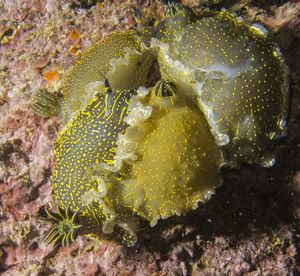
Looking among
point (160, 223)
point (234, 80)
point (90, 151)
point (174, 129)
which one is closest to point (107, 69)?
point (90, 151)

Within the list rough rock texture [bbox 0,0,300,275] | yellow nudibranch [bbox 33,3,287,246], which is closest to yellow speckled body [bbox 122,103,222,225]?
yellow nudibranch [bbox 33,3,287,246]

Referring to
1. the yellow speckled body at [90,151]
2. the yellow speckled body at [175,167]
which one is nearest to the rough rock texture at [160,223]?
the yellow speckled body at [175,167]

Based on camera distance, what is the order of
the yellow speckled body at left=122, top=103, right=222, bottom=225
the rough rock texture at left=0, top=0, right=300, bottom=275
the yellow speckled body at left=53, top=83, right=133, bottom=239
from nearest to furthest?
1. the yellow speckled body at left=122, top=103, right=222, bottom=225
2. the yellow speckled body at left=53, top=83, right=133, bottom=239
3. the rough rock texture at left=0, top=0, right=300, bottom=275

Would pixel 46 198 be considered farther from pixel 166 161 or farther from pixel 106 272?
pixel 166 161

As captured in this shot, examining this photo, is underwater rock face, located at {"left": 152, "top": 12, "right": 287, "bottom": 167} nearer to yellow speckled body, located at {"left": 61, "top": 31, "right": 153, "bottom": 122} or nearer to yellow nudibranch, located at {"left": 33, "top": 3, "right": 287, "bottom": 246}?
yellow nudibranch, located at {"left": 33, "top": 3, "right": 287, "bottom": 246}

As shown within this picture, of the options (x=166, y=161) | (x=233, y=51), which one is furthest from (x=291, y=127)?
(x=166, y=161)
